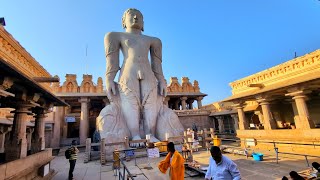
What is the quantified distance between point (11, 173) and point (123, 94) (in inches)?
321

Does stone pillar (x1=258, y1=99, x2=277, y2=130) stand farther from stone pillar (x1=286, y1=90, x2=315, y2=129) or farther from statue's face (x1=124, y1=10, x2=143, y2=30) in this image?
statue's face (x1=124, y1=10, x2=143, y2=30)

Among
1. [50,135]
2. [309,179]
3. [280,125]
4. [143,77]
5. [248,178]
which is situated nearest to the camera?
[309,179]

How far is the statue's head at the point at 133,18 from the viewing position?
13297 mm

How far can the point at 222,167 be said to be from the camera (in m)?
2.84

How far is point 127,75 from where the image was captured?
478 inches

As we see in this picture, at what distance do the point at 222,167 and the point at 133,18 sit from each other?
12.5m

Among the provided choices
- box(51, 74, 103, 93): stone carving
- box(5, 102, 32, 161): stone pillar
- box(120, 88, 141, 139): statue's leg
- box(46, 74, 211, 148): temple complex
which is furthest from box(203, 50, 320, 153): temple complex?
box(51, 74, 103, 93): stone carving

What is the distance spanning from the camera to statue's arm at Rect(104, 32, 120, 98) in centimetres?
1226

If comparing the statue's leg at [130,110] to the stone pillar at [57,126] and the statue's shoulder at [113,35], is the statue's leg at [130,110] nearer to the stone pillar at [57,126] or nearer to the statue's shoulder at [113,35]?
the statue's shoulder at [113,35]

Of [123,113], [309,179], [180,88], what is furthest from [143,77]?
[180,88]

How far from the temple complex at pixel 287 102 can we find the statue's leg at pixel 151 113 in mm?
4778

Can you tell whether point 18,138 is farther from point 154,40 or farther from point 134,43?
point 154,40

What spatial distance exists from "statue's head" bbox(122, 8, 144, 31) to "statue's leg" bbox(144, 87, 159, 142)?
16.1ft

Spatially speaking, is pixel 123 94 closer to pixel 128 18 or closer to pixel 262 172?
pixel 128 18
